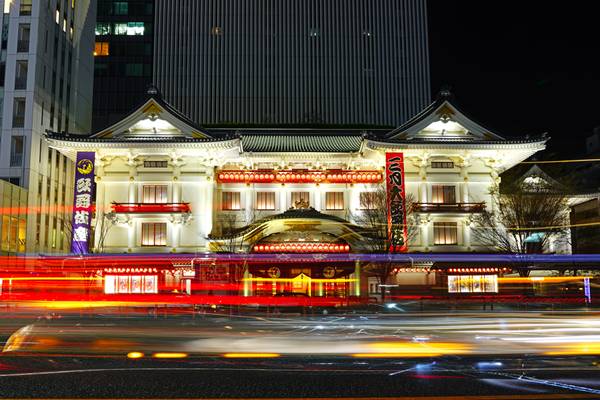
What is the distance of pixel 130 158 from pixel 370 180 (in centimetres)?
1709

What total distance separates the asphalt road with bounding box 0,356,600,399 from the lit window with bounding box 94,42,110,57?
80.7 metres

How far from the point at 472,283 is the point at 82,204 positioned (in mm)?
27094

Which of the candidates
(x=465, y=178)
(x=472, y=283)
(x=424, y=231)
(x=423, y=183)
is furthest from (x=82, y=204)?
(x=472, y=283)

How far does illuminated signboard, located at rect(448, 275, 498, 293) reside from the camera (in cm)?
3866

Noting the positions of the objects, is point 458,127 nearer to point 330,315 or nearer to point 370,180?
point 370,180

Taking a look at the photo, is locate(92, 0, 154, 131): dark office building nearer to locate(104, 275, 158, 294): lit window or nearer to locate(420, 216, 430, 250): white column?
locate(104, 275, 158, 294): lit window

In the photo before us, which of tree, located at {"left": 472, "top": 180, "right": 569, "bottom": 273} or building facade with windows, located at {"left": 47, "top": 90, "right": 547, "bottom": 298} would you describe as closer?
tree, located at {"left": 472, "top": 180, "right": 569, "bottom": 273}

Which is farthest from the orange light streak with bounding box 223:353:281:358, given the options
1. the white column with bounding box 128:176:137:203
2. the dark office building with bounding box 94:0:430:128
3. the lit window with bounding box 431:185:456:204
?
the dark office building with bounding box 94:0:430:128

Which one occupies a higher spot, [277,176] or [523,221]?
[277,176]

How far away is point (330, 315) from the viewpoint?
27.5 meters

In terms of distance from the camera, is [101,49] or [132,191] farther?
[101,49]

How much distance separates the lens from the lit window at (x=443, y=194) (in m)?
40.5

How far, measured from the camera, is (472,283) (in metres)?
38.8

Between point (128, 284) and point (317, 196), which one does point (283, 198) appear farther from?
point (128, 284)
